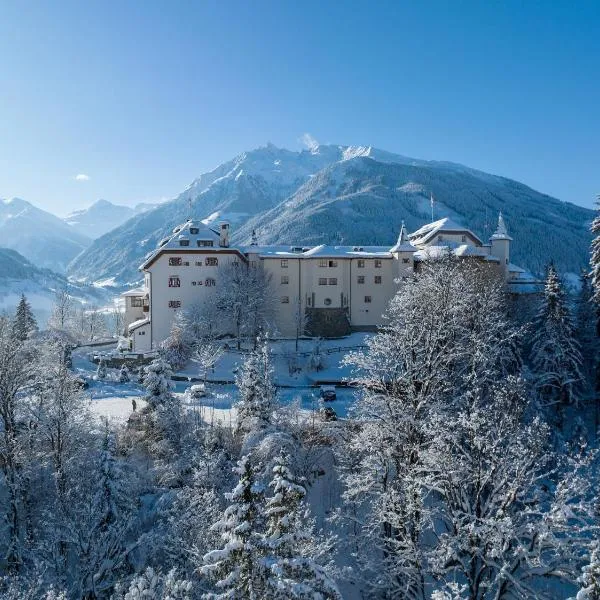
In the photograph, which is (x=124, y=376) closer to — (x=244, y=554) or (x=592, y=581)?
(x=244, y=554)

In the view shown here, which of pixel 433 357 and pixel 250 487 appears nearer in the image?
pixel 250 487

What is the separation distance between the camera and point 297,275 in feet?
183

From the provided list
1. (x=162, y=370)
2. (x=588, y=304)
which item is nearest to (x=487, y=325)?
(x=588, y=304)

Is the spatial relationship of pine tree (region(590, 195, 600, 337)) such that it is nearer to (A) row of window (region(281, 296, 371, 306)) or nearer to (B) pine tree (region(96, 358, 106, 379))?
(A) row of window (region(281, 296, 371, 306))

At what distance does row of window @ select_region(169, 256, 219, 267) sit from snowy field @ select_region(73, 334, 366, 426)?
10.8 metres

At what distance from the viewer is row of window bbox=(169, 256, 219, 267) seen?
53.3 m

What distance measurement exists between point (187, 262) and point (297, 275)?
12.4m

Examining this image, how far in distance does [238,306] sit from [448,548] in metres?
38.1

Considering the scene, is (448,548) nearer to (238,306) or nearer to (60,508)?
(60,508)

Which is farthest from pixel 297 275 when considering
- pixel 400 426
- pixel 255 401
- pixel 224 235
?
pixel 400 426

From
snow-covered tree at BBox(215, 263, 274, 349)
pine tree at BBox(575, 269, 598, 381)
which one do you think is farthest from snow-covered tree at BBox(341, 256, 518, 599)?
snow-covered tree at BBox(215, 263, 274, 349)

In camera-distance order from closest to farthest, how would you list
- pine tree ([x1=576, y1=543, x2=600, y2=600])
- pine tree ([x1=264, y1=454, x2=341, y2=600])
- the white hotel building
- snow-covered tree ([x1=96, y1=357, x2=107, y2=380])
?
pine tree ([x1=576, y1=543, x2=600, y2=600])
pine tree ([x1=264, y1=454, x2=341, y2=600])
snow-covered tree ([x1=96, y1=357, x2=107, y2=380])
the white hotel building

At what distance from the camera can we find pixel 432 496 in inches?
1016

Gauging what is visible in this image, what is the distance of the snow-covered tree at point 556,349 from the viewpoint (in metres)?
36.7
